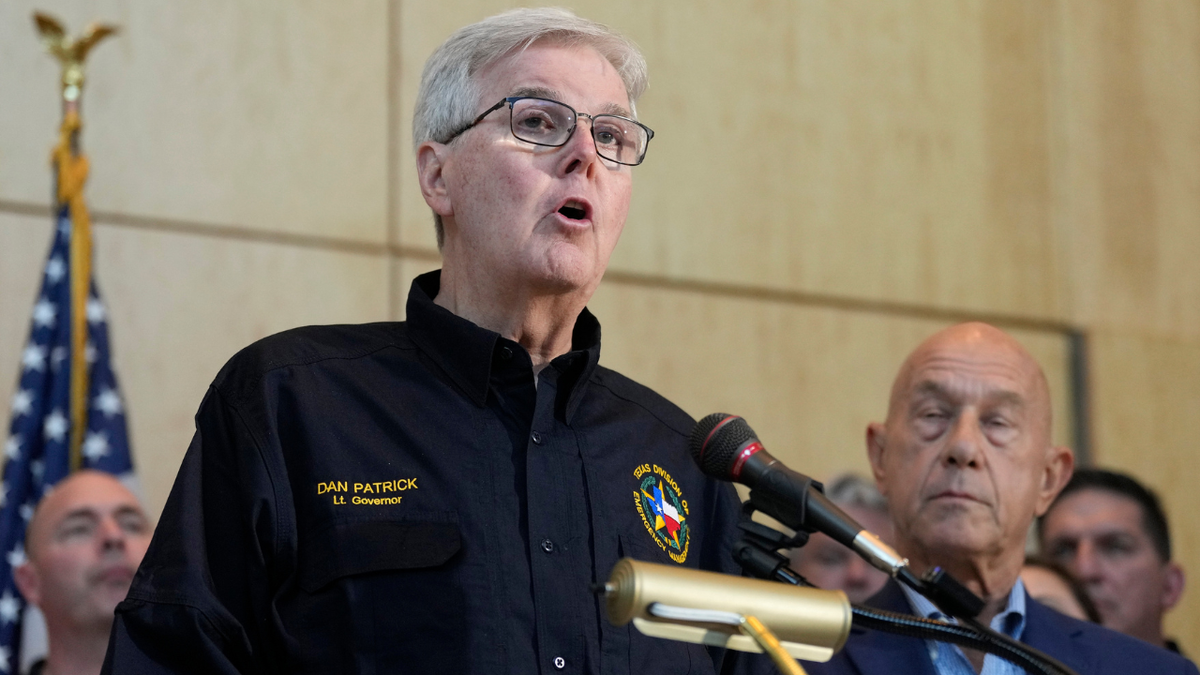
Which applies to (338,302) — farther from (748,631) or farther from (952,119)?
(748,631)

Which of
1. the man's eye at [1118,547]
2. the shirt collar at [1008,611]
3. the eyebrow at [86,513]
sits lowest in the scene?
the man's eye at [1118,547]

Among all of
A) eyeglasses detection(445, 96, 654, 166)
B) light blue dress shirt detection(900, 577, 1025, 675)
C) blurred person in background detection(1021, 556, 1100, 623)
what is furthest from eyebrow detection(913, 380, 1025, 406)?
eyeglasses detection(445, 96, 654, 166)

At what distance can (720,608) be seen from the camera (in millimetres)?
1137

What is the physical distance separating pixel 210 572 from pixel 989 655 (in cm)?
137

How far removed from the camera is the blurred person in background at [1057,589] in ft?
9.79

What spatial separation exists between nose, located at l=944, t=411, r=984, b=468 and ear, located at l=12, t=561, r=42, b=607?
2.18 meters

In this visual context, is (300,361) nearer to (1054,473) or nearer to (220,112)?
(1054,473)

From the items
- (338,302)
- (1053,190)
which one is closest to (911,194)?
(1053,190)

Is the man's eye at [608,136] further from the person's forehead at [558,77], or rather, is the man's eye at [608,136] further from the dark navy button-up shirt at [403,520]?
the dark navy button-up shirt at [403,520]

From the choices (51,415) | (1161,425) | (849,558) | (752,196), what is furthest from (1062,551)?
(51,415)

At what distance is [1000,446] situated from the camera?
2.37 meters

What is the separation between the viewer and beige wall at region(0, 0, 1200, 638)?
380 cm

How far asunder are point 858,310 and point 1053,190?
1.13 meters

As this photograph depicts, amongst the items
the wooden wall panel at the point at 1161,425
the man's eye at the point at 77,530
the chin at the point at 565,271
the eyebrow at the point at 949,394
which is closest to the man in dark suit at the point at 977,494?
the eyebrow at the point at 949,394
